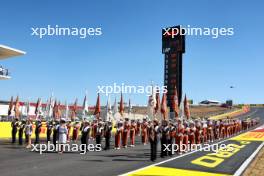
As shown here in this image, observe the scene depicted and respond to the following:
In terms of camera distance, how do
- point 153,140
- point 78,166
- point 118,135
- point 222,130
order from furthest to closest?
point 222,130, point 118,135, point 153,140, point 78,166

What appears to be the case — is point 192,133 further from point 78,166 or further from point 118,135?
point 78,166

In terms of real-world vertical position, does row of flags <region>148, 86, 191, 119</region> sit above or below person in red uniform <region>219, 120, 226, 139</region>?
above

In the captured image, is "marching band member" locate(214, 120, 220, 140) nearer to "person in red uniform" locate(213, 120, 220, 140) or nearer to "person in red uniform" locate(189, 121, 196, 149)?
"person in red uniform" locate(213, 120, 220, 140)

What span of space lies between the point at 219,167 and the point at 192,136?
23.0 feet

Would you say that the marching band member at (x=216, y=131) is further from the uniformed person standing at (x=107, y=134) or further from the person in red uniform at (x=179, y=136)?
the person in red uniform at (x=179, y=136)

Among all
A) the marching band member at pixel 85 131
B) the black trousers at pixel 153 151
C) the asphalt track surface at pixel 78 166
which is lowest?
the asphalt track surface at pixel 78 166

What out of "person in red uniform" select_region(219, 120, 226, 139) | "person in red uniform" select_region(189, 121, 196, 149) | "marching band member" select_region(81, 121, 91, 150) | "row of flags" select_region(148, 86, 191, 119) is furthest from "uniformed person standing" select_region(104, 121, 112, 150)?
"person in red uniform" select_region(219, 120, 226, 139)

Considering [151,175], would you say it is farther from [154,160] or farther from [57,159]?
[57,159]

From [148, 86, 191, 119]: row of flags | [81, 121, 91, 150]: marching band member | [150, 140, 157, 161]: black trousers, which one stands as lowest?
[150, 140, 157, 161]: black trousers

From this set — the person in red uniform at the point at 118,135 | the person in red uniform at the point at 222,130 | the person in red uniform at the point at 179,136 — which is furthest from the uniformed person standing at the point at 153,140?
the person in red uniform at the point at 222,130

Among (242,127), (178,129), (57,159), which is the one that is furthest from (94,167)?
(242,127)

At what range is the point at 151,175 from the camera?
1130 cm

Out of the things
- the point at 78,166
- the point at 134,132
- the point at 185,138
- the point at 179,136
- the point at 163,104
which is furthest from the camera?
the point at 163,104

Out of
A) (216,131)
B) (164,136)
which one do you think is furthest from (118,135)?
(216,131)
